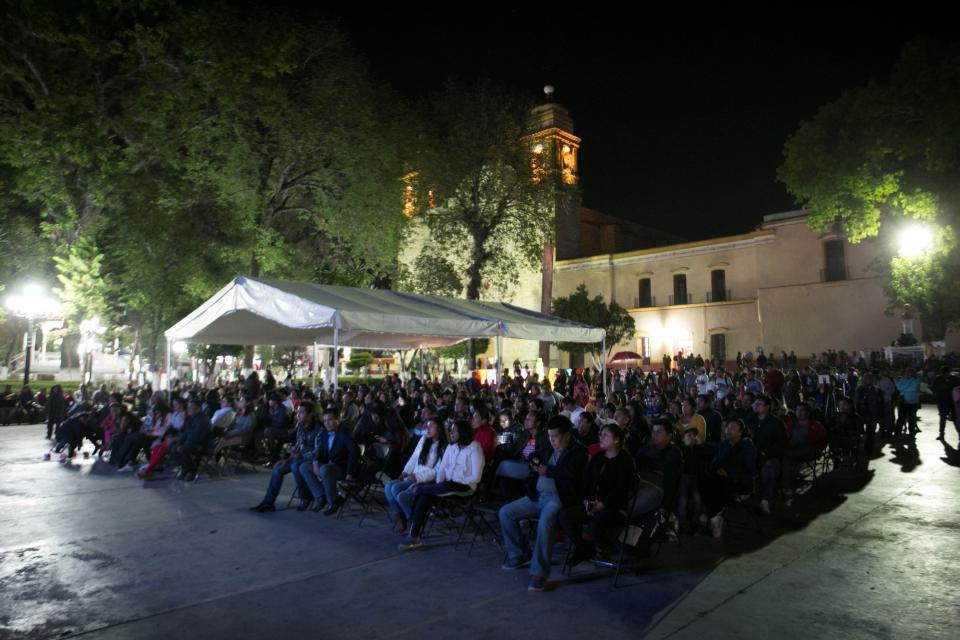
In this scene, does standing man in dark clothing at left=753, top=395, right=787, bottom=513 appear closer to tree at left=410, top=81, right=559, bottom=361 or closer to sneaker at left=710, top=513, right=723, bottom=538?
sneaker at left=710, top=513, right=723, bottom=538

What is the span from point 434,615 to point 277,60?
18981 millimetres

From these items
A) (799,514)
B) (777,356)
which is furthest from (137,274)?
(777,356)

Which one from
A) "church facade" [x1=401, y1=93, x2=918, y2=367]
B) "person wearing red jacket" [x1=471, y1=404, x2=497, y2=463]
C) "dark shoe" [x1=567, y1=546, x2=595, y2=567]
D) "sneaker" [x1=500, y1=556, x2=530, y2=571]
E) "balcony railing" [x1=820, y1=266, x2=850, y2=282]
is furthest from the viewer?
"balcony railing" [x1=820, y1=266, x2=850, y2=282]

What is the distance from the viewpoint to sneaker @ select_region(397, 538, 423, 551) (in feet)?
19.7

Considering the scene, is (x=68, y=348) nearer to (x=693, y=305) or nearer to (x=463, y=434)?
(x=463, y=434)

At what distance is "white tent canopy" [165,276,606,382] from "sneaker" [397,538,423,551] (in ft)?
14.2

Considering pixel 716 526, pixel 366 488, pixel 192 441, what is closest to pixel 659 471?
pixel 716 526

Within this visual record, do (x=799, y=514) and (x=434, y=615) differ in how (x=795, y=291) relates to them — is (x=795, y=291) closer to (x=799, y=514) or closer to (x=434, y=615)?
(x=799, y=514)

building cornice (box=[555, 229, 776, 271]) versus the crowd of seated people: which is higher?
building cornice (box=[555, 229, 776, 271])

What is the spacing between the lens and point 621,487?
516 centimetres

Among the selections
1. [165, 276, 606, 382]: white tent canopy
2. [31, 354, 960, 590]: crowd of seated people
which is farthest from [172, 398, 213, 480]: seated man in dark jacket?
[165, 276, 606, 382]: white tent canopy

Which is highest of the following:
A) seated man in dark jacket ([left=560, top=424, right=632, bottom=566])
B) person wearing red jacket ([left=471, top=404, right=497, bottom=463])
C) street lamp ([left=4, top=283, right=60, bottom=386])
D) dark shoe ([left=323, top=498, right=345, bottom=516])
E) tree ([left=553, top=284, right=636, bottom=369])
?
tree ([left=553, top=284, right=636, bottom=369])

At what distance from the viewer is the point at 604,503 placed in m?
5.16

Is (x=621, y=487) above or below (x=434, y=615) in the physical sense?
above
